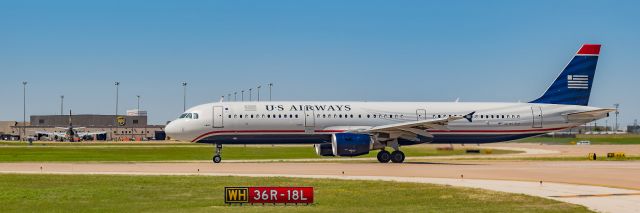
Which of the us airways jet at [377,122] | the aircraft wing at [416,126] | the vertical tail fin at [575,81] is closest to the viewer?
the aircraft wing at [416,126]

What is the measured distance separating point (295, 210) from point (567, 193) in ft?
31.2

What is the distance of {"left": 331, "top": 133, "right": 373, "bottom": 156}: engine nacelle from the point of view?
152 feet

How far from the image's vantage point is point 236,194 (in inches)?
926

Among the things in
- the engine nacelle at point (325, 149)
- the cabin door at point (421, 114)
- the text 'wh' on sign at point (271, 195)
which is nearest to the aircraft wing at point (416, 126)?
the cabin door at point (421, 114)

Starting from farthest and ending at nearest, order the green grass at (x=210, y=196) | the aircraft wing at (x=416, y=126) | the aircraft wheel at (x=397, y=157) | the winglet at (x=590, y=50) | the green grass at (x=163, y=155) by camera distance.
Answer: the green grass at (x=163, y=155)
the winglet at (x=590, y=50)
the aircraft wheel at (x=397, y=157)
the aircraft wing at (x=416, y=126)
the green grass at (x=210, y=196)

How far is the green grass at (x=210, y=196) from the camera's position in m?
23.2

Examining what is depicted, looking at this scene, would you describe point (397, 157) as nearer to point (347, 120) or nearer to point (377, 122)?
point (377, 122)

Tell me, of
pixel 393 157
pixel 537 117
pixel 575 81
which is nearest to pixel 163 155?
pixel 393 157

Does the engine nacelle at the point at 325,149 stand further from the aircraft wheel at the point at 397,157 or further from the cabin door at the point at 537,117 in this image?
the cabin door at the point at 537,117

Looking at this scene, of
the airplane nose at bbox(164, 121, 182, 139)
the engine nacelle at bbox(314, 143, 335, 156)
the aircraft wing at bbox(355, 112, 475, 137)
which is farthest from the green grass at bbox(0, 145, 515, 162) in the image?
the aircraft wing at bbox(355, 112, 475, 137)

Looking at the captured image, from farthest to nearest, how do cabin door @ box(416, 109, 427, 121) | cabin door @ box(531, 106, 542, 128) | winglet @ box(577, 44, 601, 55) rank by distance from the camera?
Result: winglet @ box(577, 44, 601, 55) → cabin door @ box(531, 106, 542, 128) → cabin door @ box(416, 109, 427, 121)

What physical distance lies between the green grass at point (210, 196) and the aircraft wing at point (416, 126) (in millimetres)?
15335

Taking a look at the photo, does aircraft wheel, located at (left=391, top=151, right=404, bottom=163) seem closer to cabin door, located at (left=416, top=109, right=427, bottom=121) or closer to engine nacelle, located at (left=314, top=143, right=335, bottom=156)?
cabin door, located at (left=416, top=109, right=427, bottom=121)

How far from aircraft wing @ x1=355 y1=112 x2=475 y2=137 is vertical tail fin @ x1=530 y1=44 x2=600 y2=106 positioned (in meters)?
7.78
